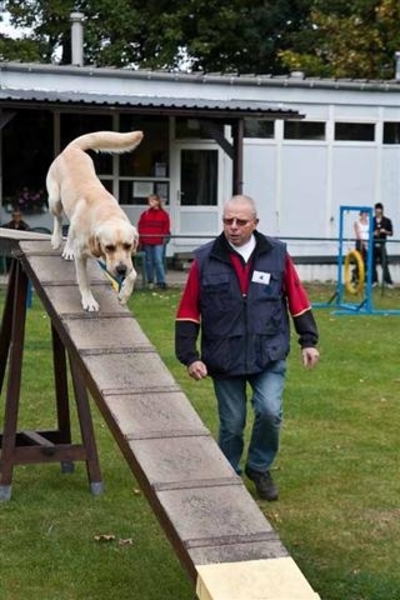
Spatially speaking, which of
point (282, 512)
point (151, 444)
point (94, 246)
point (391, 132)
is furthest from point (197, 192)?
point (151, 444)

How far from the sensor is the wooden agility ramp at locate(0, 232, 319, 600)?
4867 mm

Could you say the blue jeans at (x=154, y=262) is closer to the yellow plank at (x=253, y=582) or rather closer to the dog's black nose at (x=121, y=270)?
the dog's black nose at (x=121, y=270)

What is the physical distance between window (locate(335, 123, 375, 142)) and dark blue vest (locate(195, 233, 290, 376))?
20.5 metres

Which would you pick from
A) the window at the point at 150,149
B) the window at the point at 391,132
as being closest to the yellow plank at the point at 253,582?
the window at the point at 150,149

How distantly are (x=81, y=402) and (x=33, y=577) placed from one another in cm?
185

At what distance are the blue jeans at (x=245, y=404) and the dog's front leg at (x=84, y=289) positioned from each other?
892 millimetres

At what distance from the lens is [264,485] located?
7.62 meters

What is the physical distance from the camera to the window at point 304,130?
26.6m

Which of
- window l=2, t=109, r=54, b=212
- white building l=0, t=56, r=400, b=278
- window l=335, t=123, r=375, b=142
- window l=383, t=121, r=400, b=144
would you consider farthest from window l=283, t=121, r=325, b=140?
window l=2, t=109, r=54, b=212

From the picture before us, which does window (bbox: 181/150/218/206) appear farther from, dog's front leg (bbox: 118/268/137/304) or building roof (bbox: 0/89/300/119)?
dog's front leg (bbox: 118/268/137/304)

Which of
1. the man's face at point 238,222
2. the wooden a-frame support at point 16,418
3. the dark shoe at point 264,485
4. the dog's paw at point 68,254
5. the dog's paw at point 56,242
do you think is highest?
the man's face at point 238,222

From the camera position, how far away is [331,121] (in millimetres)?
26719

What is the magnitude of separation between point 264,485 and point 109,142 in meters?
2.54

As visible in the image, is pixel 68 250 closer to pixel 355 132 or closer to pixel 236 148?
pixel 236 148
